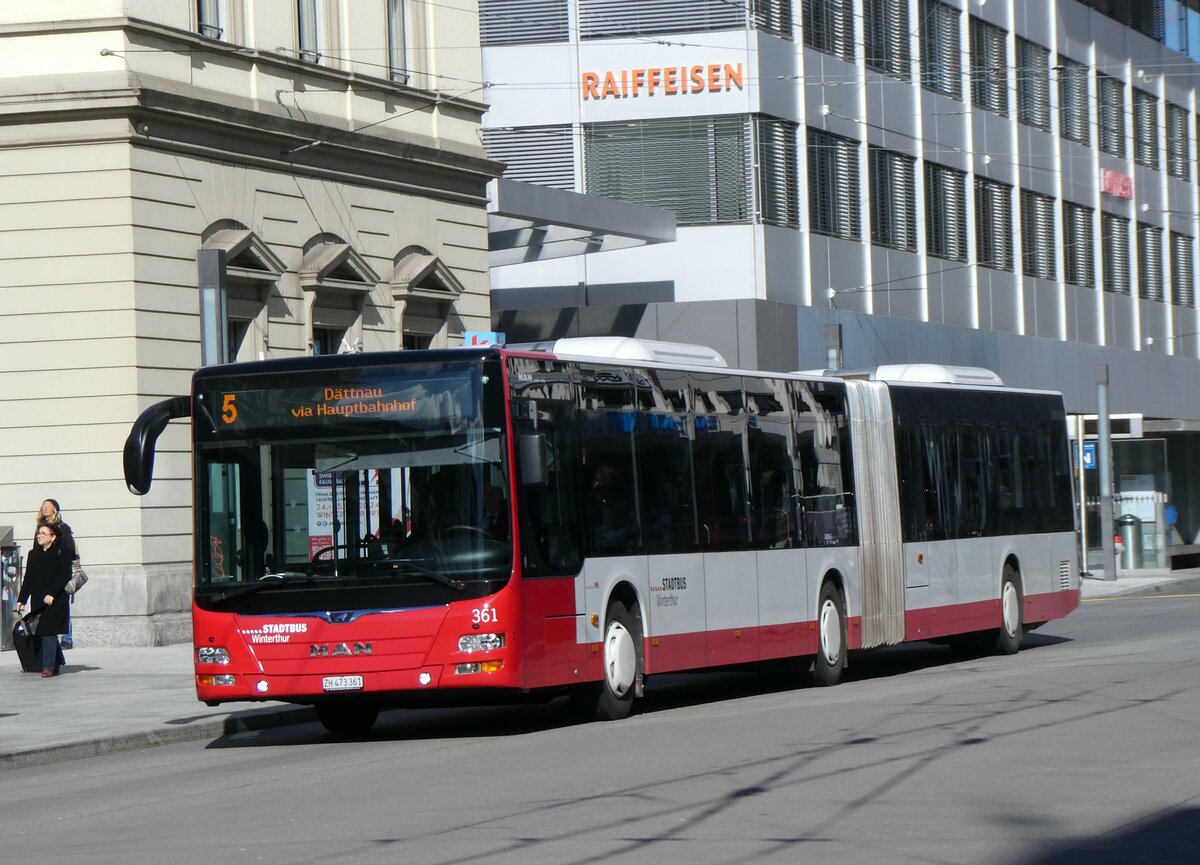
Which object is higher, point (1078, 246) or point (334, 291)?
point (1078, 246)

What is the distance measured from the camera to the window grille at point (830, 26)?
38344 millimetres

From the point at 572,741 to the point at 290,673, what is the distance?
6.87 feet

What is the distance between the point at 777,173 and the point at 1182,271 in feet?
76.6

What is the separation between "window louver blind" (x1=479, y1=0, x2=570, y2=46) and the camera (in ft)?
123

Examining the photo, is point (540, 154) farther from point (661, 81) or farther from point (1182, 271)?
point (1182, 271)

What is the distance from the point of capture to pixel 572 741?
44.9ft

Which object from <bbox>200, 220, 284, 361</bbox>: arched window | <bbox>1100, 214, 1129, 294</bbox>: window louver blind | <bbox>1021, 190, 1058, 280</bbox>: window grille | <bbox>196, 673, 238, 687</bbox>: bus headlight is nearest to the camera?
<bbox>196, 673, 238, 687</bbox>: bus headlight

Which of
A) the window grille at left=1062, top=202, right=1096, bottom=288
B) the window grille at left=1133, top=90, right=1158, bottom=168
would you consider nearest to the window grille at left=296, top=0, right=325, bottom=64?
the window grille at left=1062, top=202, right=1096, bottom=288

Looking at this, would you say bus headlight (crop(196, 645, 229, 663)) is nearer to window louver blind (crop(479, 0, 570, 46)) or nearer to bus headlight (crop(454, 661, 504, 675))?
bus headlight (crop(454, 661, 504, 675))

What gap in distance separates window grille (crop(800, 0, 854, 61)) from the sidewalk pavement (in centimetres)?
2010

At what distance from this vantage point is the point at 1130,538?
140 feet

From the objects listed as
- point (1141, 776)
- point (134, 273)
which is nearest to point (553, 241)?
point (134, 273)

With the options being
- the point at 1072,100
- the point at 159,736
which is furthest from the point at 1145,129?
the point at 159,736

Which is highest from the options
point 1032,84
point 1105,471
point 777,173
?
point 1032,84
